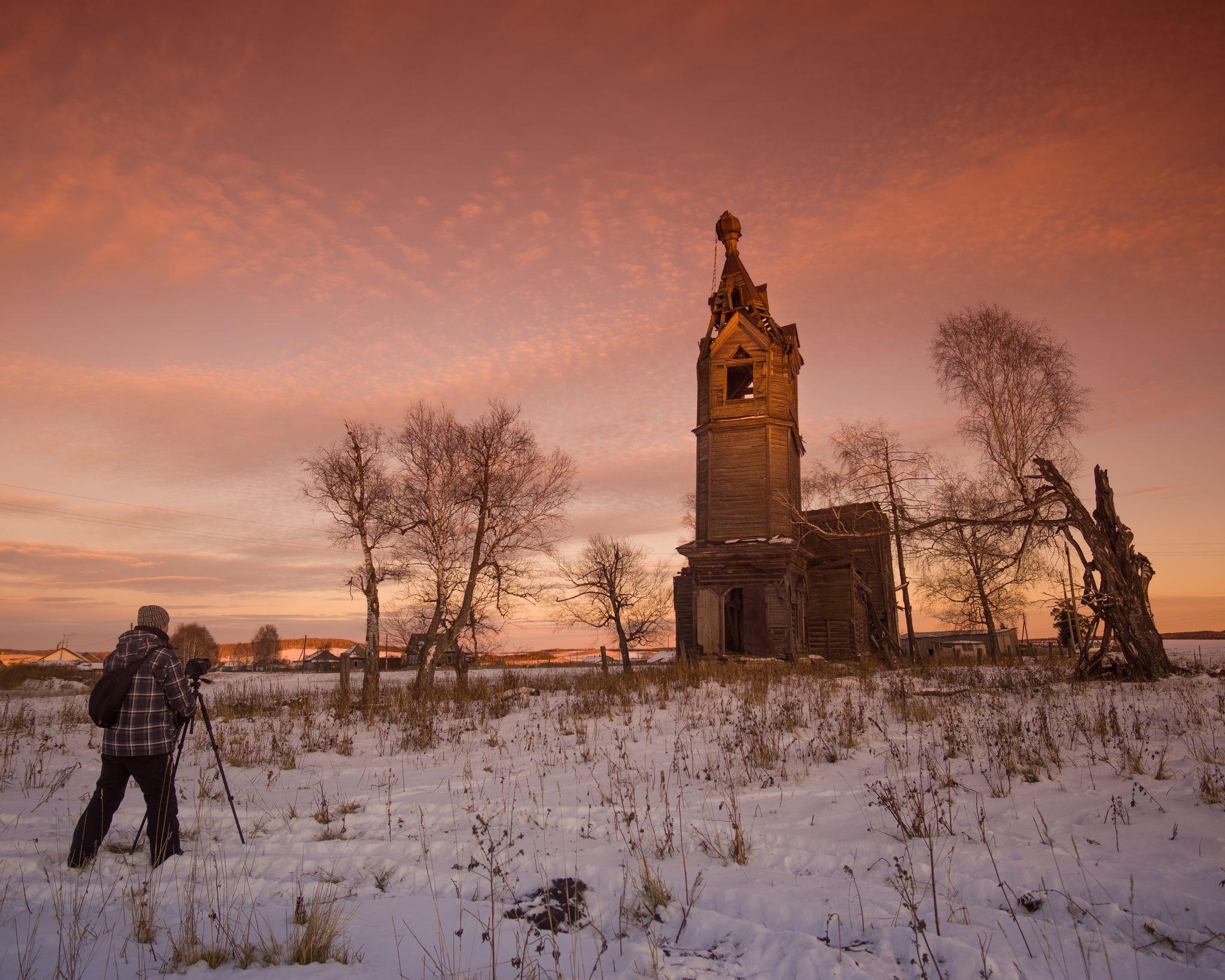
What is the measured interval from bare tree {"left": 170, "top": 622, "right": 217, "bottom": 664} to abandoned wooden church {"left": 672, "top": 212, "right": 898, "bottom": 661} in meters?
80.5

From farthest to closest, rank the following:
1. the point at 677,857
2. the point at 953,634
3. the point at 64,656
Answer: the point at 64,656 < the point at 953,634 < the point at 677,857

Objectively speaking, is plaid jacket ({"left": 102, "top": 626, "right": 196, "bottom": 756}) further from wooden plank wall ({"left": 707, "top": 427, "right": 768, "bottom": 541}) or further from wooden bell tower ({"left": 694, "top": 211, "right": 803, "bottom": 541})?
wooden plank wall ({"left": 707, "top": 427, "right": 768, "bottom": 541})

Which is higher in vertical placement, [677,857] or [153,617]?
[153,617]

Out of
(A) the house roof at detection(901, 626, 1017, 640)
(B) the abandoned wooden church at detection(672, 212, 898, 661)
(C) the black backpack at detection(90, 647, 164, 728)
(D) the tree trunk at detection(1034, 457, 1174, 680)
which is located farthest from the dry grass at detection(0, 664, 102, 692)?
(A) the house roof at detection(901, 626, 1017, 640)

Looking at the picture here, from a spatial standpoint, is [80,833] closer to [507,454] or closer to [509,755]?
[509,755]

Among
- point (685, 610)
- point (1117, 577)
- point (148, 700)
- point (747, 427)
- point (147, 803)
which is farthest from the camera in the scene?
point (685, 610)

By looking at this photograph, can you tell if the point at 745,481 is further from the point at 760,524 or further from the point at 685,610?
the point at 685,610

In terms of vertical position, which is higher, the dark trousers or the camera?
the camera

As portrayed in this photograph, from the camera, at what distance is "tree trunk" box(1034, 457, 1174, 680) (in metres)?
12.5

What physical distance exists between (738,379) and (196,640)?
98071 mm

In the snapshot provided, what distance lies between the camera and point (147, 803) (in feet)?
15.5

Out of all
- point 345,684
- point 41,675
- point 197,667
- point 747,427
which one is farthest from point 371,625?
point 41,675

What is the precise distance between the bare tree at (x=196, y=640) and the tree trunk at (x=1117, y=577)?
93076 millimetres

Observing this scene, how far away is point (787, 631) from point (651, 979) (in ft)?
69.7
